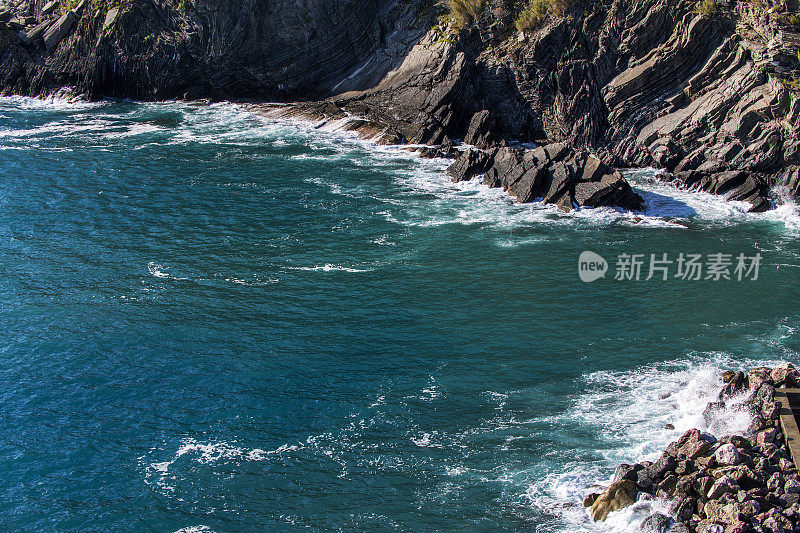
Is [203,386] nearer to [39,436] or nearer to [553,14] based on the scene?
[39,436]

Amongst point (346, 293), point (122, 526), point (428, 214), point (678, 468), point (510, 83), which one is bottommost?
point (122, 526)

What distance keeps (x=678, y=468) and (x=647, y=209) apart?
3864 cm

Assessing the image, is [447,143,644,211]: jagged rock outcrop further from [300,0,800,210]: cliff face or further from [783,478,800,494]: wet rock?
[783,478,800,494]: wet rock

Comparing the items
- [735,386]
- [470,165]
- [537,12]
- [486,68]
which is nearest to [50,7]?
[486,68]

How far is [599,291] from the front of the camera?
171 ft

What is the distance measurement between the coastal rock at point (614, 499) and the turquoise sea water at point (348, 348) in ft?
2.38

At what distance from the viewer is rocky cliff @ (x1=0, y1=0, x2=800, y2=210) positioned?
7144 centimetres

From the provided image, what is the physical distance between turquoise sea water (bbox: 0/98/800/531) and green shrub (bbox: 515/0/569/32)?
86.6ft

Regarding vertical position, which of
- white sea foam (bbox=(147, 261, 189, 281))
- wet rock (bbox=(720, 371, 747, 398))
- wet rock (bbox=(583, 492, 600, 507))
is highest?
white sea foam (bbox=(147, 261, 189, 281))

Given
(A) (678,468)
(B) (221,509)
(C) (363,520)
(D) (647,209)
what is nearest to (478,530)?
(C) (363,520)

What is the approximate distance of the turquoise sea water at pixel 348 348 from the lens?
34.2 metres

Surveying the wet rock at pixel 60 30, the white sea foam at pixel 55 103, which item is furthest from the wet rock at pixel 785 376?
the wet rock at pixel 60 30

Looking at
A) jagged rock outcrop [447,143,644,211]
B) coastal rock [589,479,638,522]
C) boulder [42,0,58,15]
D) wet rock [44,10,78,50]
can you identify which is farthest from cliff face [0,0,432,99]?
coastal rock [589,479,638,522]

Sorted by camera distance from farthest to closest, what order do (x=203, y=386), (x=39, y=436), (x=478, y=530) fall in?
(x=203, y=386) → (x=39, y=436) → (x=478, y=530)
